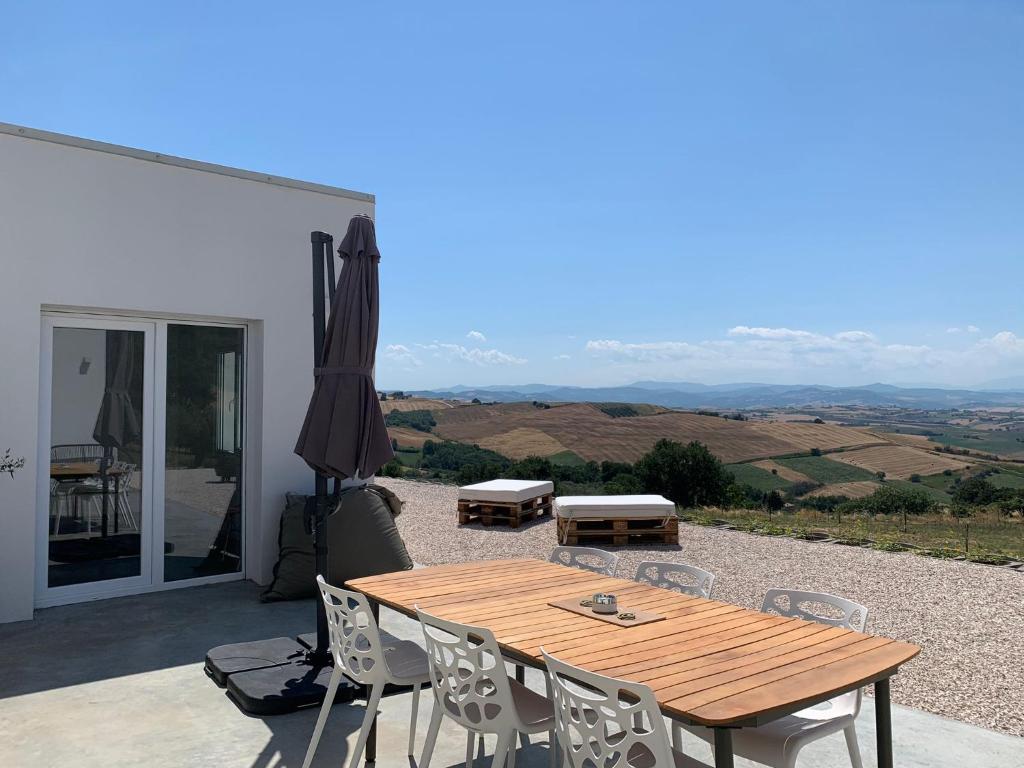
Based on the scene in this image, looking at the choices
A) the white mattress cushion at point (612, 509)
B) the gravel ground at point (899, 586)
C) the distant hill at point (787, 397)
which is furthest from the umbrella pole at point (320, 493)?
the distant hill at point (787, 397)

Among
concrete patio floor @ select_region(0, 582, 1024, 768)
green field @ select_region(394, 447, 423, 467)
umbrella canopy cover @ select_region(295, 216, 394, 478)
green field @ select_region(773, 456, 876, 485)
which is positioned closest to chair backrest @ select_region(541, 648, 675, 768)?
concrete patio floor @ select_region(0, 582, 1024, 768)

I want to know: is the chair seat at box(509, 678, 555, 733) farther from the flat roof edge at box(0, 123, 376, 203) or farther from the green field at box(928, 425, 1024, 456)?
the green field at box(928, 425, 1024, 456)

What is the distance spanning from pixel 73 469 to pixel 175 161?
Result: 254 centimetres

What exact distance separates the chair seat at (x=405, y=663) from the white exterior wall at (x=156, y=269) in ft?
10.8

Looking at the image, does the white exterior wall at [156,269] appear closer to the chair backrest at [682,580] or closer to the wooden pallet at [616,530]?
the wooden pallet at [616,530]

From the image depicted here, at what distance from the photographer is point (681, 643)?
2.35 meters

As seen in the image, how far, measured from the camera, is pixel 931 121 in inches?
588

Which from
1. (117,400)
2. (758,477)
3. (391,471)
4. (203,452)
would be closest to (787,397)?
(758,477)

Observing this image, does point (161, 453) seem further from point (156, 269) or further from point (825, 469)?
point (825, 469)

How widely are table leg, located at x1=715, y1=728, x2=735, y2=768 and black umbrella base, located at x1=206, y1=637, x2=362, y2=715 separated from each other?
236 centimetres

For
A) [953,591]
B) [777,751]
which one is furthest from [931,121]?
[777,751]

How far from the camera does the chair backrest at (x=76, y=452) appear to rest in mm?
5395

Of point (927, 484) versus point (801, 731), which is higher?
point (801, 731)

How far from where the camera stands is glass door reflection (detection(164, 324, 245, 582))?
19.3ft
